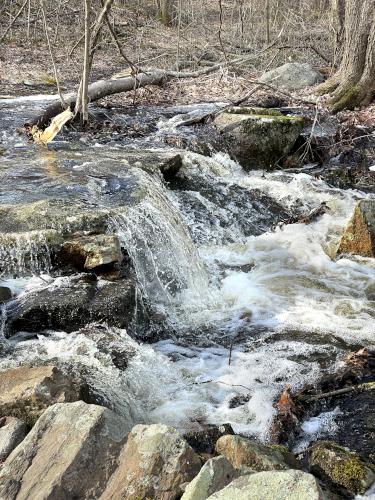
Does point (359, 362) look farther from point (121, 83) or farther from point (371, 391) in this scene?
point (121, 83)

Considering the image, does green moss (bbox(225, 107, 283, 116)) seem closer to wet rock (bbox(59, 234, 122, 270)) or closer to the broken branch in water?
the broken branch in water

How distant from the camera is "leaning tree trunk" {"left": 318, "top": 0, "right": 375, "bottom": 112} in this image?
1254cm

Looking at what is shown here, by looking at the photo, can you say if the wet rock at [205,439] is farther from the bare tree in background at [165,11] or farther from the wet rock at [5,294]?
the bare tree in background at [165,11]

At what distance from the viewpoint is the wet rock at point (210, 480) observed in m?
2.69

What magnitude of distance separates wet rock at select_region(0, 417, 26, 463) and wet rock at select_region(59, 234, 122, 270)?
2588mm

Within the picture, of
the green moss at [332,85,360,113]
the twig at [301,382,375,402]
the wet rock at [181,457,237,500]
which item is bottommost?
the twig at [301,382,375,402]

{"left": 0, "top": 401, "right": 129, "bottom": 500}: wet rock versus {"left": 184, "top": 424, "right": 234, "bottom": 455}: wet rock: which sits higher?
{"left": 0, "top": 401, "right": 129, "bottom": 500}: wet rock

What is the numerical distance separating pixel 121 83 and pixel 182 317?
8.85 meters

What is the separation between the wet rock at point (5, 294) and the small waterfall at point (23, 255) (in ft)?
1.15

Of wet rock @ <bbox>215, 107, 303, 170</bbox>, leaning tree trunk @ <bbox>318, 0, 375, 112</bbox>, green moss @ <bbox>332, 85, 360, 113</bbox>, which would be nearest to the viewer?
wet rock @ <bbox>215, 107, 303, 170</bbox>

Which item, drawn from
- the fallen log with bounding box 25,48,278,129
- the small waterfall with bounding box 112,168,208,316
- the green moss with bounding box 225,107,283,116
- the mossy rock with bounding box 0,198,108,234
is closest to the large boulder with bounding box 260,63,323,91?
the fallen log with bounding box 25,48,278,129

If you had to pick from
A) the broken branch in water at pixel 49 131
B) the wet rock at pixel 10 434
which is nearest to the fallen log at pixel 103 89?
the broken branch in water at pixel 49 131

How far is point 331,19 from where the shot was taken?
15.4 m

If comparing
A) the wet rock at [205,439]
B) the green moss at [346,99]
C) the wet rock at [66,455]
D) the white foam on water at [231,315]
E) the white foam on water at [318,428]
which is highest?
the green moss at [346,99]
